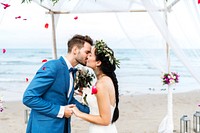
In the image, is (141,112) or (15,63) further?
(15,63)

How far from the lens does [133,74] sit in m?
18.8

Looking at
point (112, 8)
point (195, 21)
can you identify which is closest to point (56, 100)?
point (195, 21)

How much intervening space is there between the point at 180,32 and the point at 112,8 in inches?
46.1

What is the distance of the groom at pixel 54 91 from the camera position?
2467mm

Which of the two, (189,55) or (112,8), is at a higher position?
(112,8)

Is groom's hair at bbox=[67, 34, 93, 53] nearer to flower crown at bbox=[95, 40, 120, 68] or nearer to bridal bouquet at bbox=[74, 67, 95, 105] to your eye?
flower crown at bbox=[95, 40, 120, 68]

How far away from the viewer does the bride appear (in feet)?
8.95

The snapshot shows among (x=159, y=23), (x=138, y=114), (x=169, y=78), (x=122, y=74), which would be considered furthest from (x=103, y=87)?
(x=122, y=74)

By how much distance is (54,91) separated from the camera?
8.39 ft

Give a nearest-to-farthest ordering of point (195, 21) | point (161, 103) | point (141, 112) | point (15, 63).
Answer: point (195, 21), point (141, 112), point (161, 103), point (15, 63)

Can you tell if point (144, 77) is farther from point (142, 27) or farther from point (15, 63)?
point (142, 27)

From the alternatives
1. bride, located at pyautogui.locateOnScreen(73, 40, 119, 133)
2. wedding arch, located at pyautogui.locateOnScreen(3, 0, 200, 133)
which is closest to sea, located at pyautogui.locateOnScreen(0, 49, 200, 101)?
wedding arch, located at pyautogui.locateOnScreen(3, 0, 200, 133)

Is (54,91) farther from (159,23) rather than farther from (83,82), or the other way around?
(159,23)

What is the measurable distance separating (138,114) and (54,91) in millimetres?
6059
